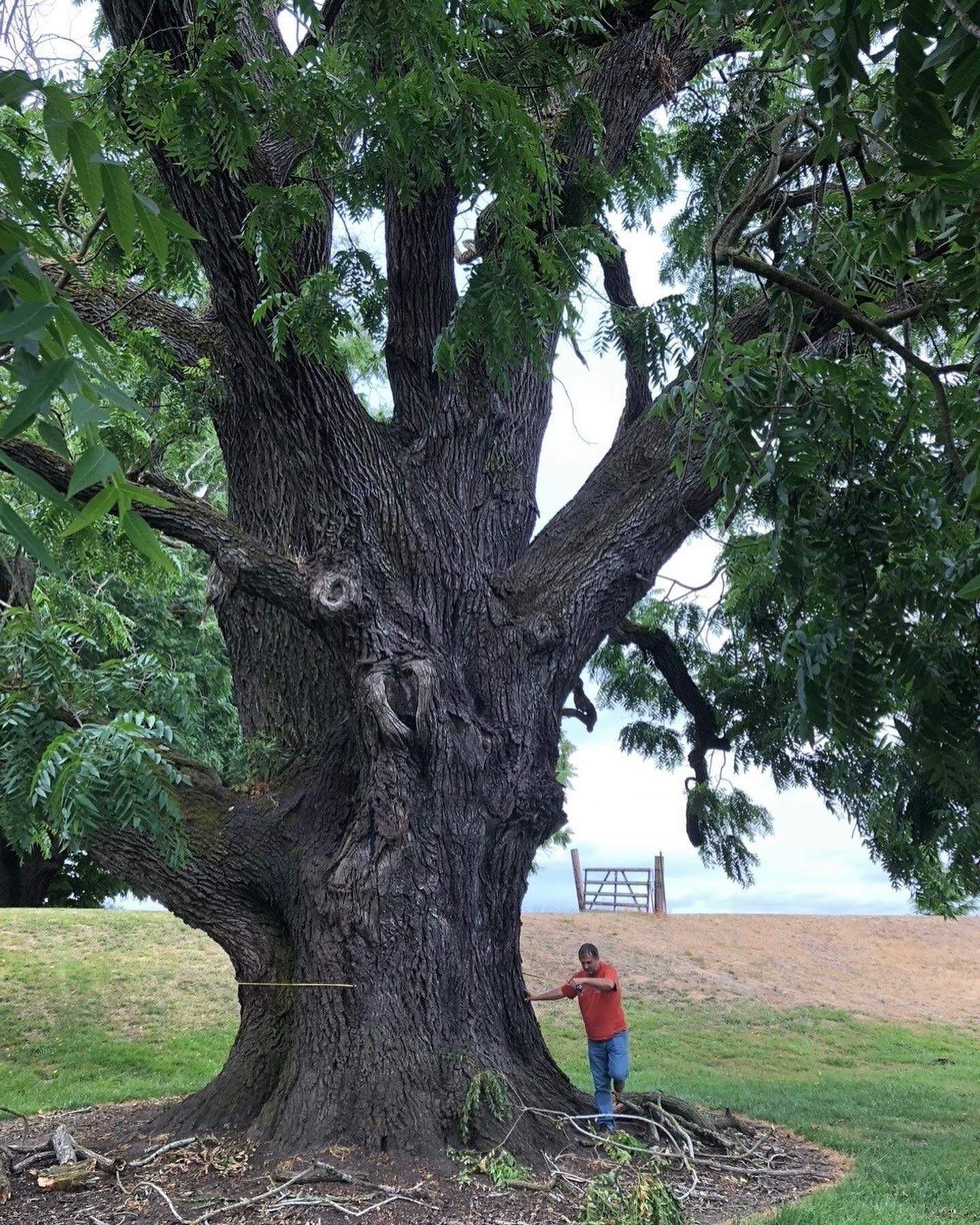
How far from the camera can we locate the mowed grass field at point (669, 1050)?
25.6 ft

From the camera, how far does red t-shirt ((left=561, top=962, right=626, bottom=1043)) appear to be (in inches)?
299

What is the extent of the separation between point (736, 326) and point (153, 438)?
4.27 meters

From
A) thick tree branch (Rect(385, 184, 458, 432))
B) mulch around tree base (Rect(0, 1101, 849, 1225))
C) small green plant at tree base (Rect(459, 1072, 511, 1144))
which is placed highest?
thick tree branch (Rect(385, 184, 458, 432))

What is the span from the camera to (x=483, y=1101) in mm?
5891

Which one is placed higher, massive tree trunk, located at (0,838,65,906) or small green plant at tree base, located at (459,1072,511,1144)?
massive tree trunk, located at (0,838,65,906)

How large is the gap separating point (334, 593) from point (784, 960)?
17183 mm

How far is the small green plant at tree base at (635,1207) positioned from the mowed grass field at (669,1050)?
1.11 meters

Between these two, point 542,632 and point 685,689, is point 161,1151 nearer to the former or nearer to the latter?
point 542,632

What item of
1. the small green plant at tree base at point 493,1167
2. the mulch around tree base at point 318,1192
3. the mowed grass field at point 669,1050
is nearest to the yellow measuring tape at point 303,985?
the mulch around tree base at point 318,1192

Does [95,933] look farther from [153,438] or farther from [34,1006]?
[153,438]

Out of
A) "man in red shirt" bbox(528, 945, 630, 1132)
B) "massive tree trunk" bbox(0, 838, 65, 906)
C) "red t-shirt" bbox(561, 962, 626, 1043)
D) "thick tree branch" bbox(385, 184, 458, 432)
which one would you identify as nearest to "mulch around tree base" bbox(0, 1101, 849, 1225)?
"man in red shirt" bbox(528, 945, 630, 1132)

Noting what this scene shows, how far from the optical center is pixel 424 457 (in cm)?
711

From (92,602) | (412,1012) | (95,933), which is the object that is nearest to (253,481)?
(412,1012)

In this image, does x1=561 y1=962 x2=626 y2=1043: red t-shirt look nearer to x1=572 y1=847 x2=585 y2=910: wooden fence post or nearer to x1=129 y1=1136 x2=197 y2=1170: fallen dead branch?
x1=129 y1=1136 x2=197 y2=1170: fallen dead branch
